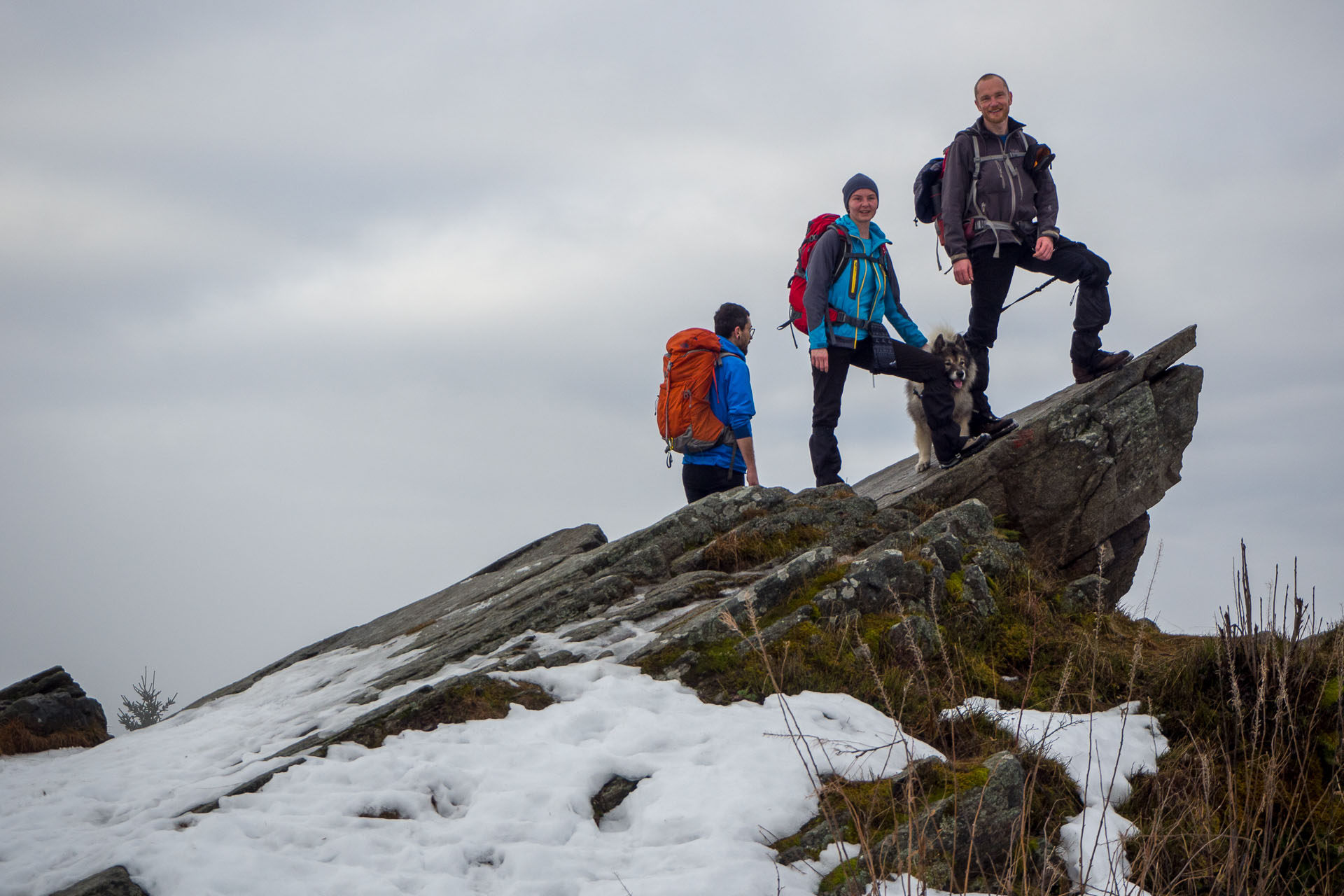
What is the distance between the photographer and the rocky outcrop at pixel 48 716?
8086 millimetres

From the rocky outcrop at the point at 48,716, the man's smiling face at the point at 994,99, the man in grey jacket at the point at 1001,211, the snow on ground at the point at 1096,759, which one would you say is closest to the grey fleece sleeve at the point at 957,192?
the man in grey jacket at the point at 1001,211

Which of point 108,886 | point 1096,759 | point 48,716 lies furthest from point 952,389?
point 48,716

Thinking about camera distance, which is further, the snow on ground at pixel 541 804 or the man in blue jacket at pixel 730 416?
the man in blue jacket at pixel 730 416

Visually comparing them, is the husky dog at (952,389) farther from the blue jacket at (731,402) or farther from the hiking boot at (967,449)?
the blue jacket at (731,402)

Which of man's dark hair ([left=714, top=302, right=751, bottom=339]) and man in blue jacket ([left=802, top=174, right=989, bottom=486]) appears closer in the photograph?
man in blue jacket ([left=802, top=174, right=989, bottom=486])

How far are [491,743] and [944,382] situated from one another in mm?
6091

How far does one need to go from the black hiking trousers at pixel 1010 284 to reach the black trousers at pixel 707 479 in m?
2.88

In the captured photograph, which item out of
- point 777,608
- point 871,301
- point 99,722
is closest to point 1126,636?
point 777,608

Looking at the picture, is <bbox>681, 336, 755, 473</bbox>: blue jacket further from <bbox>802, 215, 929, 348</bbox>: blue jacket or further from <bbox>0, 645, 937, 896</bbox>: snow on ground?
<bbox>0, 645, 937, 896</bbox>: snow on ground

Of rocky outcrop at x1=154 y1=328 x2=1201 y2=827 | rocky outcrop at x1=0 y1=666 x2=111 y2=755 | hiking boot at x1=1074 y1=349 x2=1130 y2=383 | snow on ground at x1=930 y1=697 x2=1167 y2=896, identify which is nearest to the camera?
snow on ground at x1=930 y1=697 x2=1167 y2=896

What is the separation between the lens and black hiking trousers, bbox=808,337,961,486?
9172 millimetres

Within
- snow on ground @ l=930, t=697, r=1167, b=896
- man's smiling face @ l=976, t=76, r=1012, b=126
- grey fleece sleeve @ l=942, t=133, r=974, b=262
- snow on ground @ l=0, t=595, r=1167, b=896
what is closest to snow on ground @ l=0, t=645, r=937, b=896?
snow on ground @ l=0, t=595, r=1167, b=896

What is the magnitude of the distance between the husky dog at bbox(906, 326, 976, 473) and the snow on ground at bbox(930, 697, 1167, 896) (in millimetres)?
4457

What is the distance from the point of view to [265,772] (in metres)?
5.07
